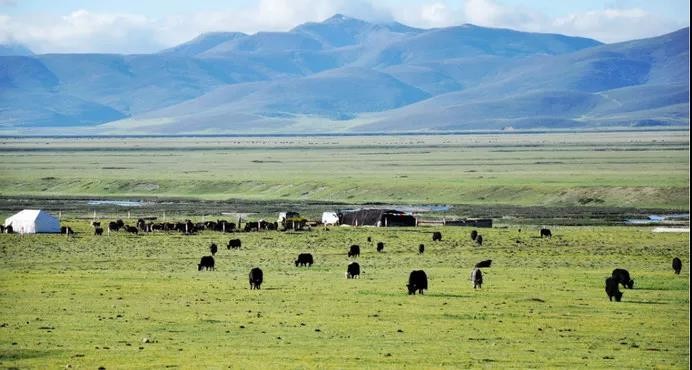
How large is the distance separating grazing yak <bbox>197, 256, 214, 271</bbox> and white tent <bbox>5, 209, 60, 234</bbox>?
22075 millimetres

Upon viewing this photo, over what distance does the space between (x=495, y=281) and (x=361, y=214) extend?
31609mm

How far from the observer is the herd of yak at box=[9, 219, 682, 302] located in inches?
1473

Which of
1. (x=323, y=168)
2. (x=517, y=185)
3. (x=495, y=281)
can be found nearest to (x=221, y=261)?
(x=495, y=281)

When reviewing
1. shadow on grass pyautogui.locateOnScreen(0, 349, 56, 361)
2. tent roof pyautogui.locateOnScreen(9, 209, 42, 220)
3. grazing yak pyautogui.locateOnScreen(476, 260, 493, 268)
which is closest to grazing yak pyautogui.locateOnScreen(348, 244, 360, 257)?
grazing yak pyautogui.locateOnScreen(476, 260, 493, 268)

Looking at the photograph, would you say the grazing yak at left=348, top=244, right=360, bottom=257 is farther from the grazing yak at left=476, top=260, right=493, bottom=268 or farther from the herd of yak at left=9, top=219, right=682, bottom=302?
the grazing yak at left=476, top=260, right=493, bottom=268

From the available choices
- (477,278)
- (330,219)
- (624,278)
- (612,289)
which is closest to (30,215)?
(330,219)

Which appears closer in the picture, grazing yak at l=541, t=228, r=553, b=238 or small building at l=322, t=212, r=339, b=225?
grazing yak at l=541, t=228, r=553, b=238

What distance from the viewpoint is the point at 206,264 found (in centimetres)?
4622

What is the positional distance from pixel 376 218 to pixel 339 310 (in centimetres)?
3820

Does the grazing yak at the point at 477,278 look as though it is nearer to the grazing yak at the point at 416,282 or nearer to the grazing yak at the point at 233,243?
the grazing yak at the point at 416,282

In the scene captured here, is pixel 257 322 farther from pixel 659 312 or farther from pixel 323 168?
pixel 323 168

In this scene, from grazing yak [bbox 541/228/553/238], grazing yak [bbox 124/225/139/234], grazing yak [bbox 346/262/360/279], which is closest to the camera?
grazing yak [bbox 346/262/360/279]

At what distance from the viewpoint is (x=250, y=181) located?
117 meters

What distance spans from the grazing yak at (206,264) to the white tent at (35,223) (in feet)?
72.4
